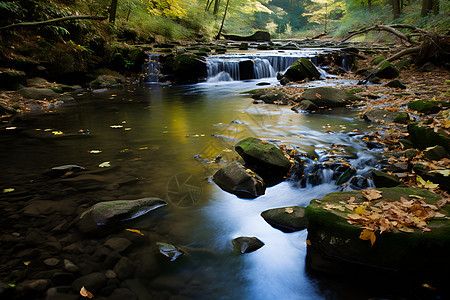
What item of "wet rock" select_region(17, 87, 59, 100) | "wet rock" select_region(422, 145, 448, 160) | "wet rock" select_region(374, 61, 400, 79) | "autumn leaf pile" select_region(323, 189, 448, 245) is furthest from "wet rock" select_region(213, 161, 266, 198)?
"wet rock" select_region(374, 61, 400, 79)

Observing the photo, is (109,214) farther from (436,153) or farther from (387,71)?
(387,71)

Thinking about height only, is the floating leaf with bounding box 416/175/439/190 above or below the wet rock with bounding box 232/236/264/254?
above

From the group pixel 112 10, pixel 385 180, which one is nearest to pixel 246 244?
pixel 385 180

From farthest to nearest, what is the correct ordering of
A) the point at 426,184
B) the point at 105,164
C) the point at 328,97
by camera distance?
1. the point at 328,97
2. the point at 105,164
3. the point at 426,184

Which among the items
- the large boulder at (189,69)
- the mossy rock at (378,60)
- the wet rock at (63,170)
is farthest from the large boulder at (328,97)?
the large boulder at (189,69)

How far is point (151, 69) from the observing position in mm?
16250

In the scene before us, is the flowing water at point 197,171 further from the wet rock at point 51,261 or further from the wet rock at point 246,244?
the wet rock at point 51,261

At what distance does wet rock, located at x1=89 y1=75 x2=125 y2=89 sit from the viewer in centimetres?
1366

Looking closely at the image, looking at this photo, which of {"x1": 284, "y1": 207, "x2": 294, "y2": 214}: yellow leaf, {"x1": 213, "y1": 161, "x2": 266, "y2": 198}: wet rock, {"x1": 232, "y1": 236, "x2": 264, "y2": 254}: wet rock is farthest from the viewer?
{"x1": 213, "y1": 161, "x2": 266, "y2": 198}: wet rock

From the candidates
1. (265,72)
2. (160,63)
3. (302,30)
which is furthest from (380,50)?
(302,30)

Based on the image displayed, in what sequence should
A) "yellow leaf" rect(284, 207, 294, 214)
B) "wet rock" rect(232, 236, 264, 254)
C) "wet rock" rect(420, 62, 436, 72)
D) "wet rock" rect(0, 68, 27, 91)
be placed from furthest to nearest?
"wet rock" rect(420, 62, 436, 72) < "wet rock" rect(0, 68, 27, 91) < "yellow leaf" rect(284, 207, 294, 214) < "wet rock" rect(232, 236, 264, 254)

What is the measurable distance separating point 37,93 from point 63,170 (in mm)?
7576

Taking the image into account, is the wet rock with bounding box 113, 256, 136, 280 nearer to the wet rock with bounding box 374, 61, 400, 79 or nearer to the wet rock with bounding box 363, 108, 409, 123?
the wet rock with bounding box 363, 108, 409, 123

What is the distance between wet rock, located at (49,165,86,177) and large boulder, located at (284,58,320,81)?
38.8 ft
